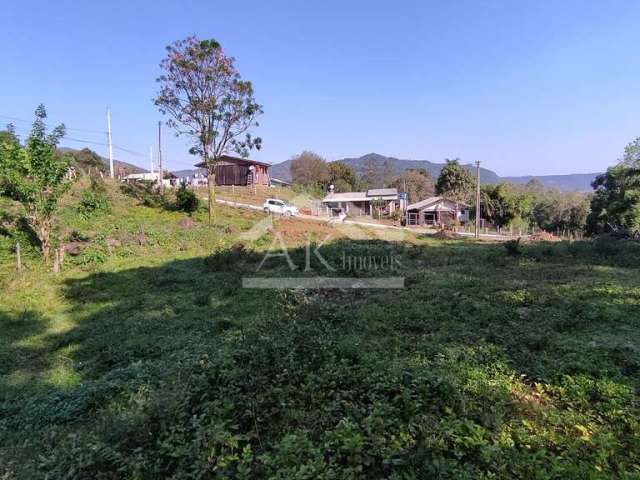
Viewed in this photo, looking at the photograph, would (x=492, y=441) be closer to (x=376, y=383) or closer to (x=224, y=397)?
(x=376, y=383)

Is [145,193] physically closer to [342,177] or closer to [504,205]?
[504,205]

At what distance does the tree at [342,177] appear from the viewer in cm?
5312

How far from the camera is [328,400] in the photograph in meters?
3.46

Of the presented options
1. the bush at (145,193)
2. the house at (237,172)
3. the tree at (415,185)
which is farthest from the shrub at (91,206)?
the tree at (415,185)

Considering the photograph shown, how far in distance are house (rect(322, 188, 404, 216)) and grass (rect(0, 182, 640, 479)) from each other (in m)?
31.4

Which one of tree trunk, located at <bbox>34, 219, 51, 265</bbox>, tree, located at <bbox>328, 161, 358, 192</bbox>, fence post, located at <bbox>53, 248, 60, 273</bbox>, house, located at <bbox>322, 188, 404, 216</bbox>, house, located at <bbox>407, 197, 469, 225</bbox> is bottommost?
fence post, located at <bbox>53, 248, 60, 273</bbox>

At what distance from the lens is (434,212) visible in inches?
1465

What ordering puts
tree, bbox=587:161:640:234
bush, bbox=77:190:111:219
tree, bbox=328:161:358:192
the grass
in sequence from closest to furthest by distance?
1. the grass
2. bush, bbox=77:190:111:219
3. tree, bbox=587:161:640:234
4. tree, bbox=328:161:358:192

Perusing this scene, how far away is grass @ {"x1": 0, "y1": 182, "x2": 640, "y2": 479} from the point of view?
262 cm

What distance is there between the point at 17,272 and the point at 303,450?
1048cm

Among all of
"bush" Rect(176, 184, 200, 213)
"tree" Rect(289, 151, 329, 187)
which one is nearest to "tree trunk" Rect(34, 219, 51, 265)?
"bush" Rect(176, 184, 200, 213)

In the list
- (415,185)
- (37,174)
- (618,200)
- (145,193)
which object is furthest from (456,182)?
(37,174)

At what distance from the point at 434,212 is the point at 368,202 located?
7565 mm

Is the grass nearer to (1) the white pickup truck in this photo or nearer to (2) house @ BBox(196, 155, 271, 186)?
(1) the white pickup truck
